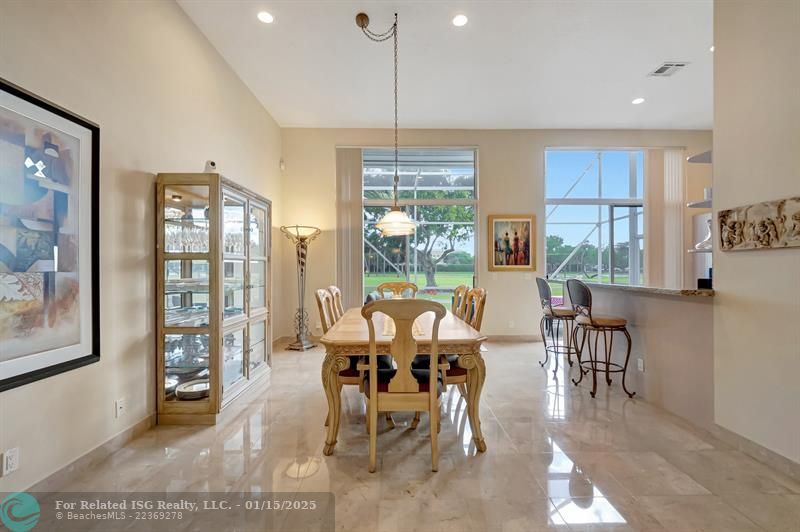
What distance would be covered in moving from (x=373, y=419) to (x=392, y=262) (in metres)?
3.85

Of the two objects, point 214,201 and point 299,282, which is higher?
point 214,201

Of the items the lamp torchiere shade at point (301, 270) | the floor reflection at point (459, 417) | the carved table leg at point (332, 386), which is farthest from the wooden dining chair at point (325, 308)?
the lamp torchiere shade at point (301, 270)

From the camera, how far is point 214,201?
2633 millimetres

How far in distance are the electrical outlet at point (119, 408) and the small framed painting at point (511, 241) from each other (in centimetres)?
A: 474

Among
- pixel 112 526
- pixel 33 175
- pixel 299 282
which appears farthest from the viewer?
pixel 299 282

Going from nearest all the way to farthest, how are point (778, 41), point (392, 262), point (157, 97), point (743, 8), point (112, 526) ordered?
point (112, 526) → point (778, 41) → point (743, 8) → point (157, 97) → point (392, 262)

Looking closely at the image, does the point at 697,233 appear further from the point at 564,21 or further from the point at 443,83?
the point at 443,83

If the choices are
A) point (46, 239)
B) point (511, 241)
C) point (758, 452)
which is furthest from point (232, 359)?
point (511, 241)

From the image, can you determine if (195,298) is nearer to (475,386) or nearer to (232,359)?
(232,359)

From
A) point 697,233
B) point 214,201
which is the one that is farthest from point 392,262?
point 697,233

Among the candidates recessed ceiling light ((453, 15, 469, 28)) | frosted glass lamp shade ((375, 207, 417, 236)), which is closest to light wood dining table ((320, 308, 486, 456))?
frosted glass lamp shade ((375, 207, 417, 236))

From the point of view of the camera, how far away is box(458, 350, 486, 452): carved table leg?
7.08ft

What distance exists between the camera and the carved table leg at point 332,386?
83.5 inches

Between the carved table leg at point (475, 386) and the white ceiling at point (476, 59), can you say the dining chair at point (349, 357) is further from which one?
the white ceiling at point (476, 59)
